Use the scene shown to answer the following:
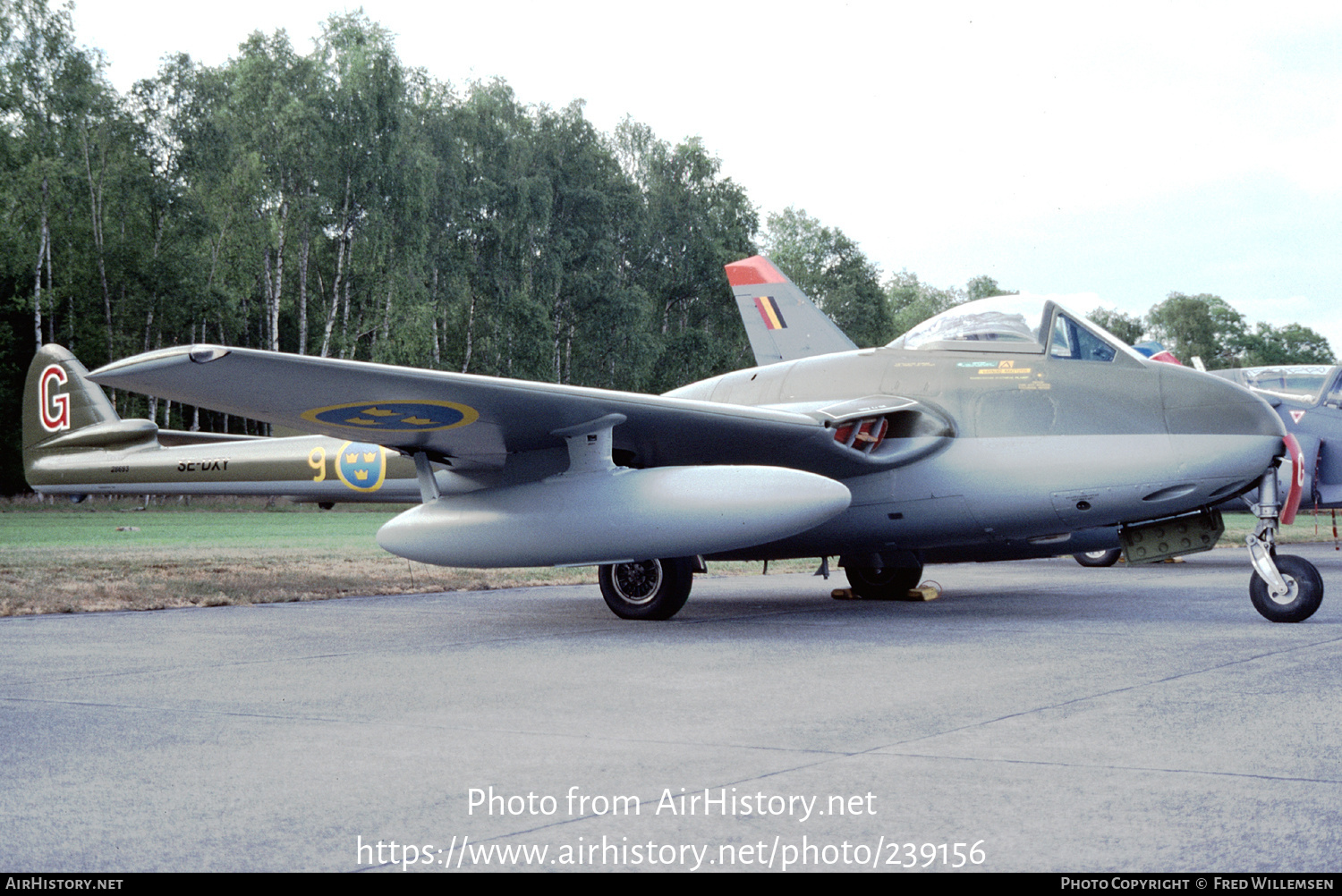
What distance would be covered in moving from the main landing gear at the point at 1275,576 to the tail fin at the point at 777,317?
8.38 metres

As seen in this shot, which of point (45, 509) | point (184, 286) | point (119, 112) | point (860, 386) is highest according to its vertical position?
point (119, 112)

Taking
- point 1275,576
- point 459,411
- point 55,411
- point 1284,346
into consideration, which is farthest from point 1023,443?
point 1284,346

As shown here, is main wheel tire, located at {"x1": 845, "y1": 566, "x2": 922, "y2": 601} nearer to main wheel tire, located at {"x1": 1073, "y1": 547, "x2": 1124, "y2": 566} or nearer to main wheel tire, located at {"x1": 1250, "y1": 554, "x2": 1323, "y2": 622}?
main wheel tire, located at {"x1": 1250, "y1": 554, "x2": 1323, "y2": 622}

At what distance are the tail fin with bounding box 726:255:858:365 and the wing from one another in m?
7.45

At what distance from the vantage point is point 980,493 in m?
8.30

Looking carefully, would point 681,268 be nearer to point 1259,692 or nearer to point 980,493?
point 980,493

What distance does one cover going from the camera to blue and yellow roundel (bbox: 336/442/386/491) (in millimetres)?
10766

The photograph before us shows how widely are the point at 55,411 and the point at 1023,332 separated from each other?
10.6 metres

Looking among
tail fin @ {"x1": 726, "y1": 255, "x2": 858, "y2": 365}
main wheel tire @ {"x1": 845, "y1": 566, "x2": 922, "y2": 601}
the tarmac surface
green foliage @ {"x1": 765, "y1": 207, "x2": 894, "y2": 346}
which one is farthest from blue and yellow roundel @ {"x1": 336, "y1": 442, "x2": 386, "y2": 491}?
green foliage @ {"x1": 765, "y1": 207, "x2": 894, "y2": 346}

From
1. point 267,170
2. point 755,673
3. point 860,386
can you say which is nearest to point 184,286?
point 267,170

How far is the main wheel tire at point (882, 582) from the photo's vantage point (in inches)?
408

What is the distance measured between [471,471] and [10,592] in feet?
12.7

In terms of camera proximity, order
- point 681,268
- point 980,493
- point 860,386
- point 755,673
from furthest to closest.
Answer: point 681,268 → point 860,386 → point 980,493 → point 755,673

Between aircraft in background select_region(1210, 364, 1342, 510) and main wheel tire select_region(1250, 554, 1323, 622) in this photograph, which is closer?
main wheel tire select_region(1250, 554, 1323, 622)
